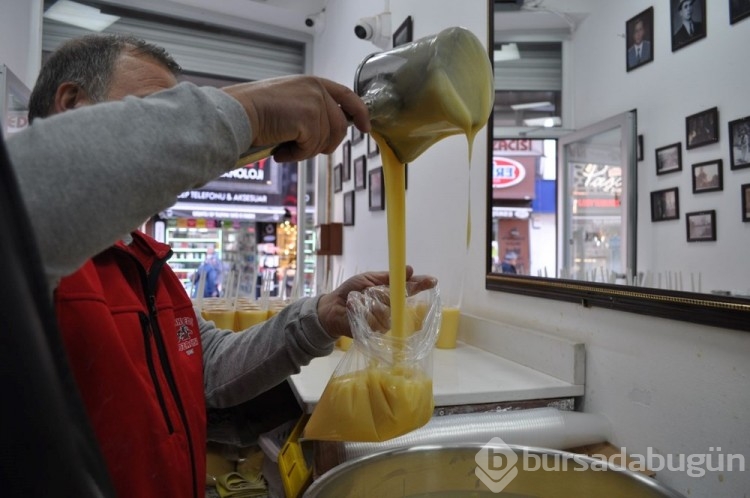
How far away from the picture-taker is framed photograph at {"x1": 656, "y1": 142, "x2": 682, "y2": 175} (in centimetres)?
100

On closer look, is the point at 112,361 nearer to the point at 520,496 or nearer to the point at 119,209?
the point at 119,209

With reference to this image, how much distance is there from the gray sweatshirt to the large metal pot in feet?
1.79

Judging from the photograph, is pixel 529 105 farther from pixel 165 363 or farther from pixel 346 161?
pixel 346 161

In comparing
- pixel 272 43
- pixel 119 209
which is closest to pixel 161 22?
pixel 272 43

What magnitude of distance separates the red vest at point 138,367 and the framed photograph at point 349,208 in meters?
2.34

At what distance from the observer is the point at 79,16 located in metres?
3.54

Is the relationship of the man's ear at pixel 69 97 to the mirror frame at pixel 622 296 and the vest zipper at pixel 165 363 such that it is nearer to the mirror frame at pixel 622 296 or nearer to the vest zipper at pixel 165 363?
the vest zipper at pixel 165 363

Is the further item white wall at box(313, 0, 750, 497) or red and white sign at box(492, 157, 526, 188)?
red and white sign at box(492, 157, 526, 188)

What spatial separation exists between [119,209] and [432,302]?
688 mm

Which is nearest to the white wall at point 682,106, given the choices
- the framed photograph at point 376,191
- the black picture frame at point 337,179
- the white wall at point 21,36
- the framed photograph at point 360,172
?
the framed photograph at point 376,191

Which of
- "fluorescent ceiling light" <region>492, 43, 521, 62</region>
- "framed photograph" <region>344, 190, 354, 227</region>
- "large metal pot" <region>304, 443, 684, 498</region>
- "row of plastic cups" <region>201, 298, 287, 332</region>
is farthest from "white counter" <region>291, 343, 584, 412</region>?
"framed photograph" <region>344, 190, 354, 227</region>

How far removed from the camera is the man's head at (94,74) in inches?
28.8

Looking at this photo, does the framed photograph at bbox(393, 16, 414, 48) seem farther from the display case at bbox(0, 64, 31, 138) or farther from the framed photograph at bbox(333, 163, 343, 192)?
the display case at bbox(0, 64, 31, 138)

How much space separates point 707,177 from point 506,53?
2.77ft
